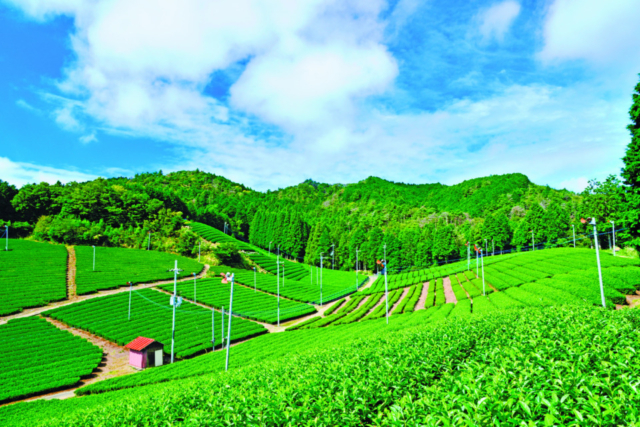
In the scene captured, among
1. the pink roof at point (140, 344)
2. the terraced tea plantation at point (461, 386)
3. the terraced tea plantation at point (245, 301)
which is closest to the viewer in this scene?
the terraced tea plantation at point (461, 386)

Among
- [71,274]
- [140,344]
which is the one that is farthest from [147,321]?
[71,274]

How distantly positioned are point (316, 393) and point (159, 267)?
198 feet

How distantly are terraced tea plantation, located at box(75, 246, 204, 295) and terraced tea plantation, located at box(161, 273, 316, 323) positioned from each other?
559cm

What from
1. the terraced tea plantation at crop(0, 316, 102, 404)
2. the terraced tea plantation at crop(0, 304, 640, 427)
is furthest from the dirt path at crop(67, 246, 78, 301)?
the terraced tea plantation at crop(0, 304, 640, 427)

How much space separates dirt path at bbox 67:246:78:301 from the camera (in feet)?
135

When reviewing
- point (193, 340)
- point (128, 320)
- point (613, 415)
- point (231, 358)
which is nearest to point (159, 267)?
point (128, 320)

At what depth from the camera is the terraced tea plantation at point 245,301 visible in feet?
144

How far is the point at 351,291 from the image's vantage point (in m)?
62.2

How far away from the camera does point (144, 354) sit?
2633 centimetres

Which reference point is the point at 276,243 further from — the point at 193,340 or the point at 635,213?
the point at 635,213

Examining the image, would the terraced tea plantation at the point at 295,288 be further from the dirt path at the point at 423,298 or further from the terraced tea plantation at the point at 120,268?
the dirt path at the point at 423,298

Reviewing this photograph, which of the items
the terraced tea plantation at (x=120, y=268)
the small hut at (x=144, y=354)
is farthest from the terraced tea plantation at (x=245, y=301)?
the small hut at (x=144, y=354)

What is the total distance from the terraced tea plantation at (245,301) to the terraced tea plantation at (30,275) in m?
13.5

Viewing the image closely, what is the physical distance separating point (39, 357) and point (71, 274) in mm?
26478
